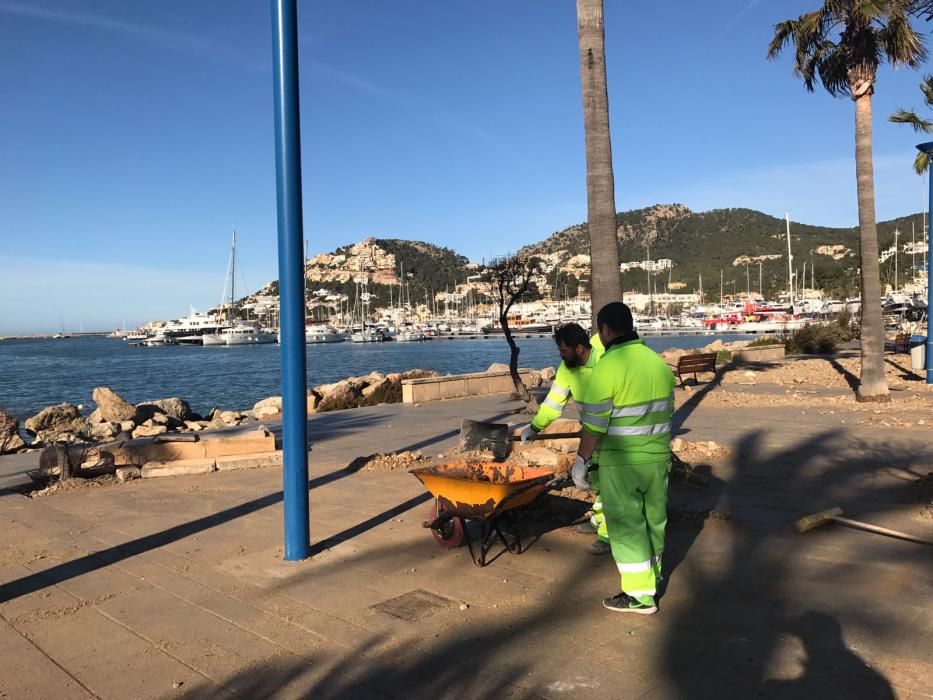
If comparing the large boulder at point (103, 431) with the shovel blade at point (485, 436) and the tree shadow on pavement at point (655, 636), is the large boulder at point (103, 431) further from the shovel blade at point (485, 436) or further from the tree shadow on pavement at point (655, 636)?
the tree shadow on pavement at point (655, 636)

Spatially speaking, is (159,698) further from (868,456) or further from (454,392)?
(454,392)

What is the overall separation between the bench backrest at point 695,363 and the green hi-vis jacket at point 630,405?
47.1ft

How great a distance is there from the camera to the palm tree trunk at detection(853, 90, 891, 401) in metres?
14.9

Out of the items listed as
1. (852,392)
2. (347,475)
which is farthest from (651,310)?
(347,475)

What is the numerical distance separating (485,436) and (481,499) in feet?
7.72

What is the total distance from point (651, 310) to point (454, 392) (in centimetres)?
13990

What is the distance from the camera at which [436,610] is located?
4672 mm

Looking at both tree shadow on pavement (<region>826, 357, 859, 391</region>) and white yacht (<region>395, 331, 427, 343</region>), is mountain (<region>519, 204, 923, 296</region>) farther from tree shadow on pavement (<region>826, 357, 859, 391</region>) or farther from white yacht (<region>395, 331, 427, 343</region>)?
tree shadow on pavement (<region>826, 357, 859, 391</region>)

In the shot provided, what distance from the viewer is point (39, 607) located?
4934 millimetres

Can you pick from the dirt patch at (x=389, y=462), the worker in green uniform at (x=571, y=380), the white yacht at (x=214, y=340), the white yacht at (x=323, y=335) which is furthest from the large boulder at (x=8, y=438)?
the white yacht at (x=214, y=340)

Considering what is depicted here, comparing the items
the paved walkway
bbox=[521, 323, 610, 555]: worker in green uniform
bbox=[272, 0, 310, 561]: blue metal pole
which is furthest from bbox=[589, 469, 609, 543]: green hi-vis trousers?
bbox=[272, 0, 310, 561]: blue metal pole

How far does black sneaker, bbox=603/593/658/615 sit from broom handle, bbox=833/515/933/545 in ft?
7.95

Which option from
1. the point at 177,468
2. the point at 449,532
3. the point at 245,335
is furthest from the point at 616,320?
the point at 245,335

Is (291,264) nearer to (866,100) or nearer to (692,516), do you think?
(692,516)
